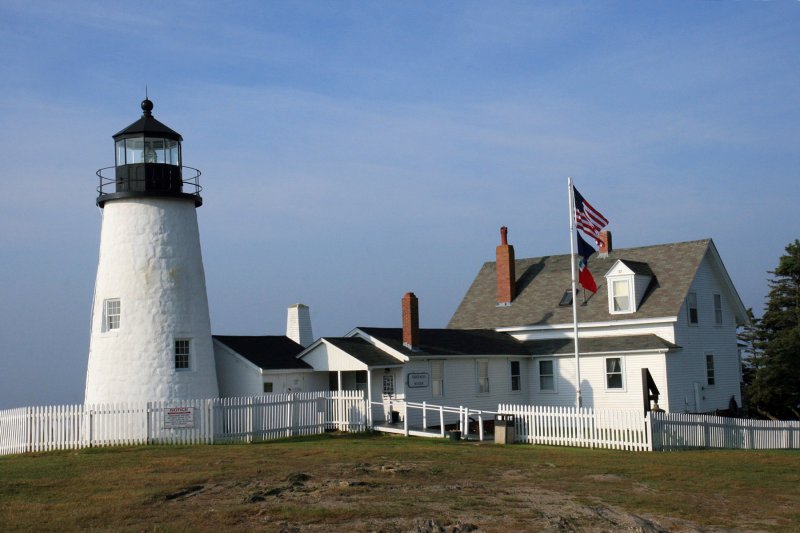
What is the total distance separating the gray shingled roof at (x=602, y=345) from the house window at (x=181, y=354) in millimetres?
14968

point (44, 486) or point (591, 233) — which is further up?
point (591, 233)

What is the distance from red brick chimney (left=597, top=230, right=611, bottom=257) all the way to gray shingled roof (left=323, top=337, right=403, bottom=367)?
13579 millimetres

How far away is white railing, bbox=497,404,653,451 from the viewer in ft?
85.7

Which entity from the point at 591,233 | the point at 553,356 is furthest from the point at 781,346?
the point at 591,233

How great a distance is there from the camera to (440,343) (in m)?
34.8

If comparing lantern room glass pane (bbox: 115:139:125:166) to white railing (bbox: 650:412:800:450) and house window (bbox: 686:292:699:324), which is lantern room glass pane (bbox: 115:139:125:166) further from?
house window (bbox: 686:292:699:324)

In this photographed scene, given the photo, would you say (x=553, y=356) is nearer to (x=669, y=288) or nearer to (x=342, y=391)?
(x=669, y=288)

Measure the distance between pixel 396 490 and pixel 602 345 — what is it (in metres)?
20.9

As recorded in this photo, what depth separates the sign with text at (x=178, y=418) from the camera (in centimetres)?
2697

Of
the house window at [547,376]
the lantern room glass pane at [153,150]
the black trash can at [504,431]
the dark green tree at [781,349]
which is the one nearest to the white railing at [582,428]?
the black trash can at [504,431]

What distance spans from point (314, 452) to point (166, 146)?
1200cm

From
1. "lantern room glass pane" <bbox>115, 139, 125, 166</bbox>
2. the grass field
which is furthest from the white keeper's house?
the grass field

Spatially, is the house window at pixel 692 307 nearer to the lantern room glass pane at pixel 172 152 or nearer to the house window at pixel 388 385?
the house window at pixel 388 385

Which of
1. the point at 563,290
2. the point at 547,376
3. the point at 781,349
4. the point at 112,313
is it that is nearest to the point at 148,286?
the point at 112,313
